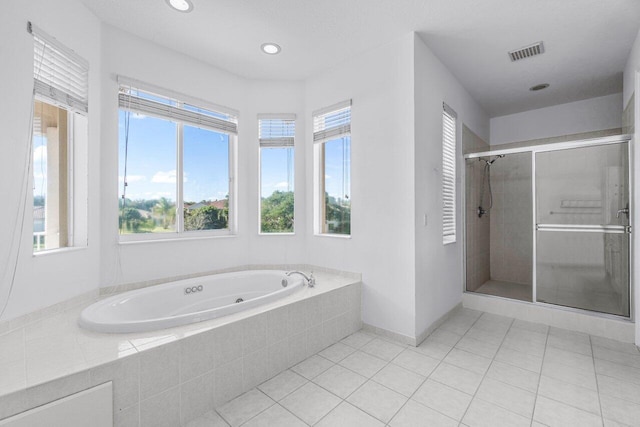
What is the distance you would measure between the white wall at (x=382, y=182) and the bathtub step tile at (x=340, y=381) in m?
0.74

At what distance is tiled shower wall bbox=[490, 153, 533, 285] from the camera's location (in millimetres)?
4086

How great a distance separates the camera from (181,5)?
212 cm

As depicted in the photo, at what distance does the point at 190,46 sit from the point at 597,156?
4152 millimetres

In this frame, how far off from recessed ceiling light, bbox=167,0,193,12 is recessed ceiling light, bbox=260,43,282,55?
2.23 feet

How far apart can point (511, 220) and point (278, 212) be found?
3416mm

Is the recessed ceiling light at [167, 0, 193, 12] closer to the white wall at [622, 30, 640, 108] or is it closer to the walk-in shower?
the walk-in shower

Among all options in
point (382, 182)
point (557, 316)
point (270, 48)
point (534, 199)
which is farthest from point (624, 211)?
point (270, 48)

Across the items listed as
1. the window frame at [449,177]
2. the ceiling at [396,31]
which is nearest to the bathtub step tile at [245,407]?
the window frame at [449,177]

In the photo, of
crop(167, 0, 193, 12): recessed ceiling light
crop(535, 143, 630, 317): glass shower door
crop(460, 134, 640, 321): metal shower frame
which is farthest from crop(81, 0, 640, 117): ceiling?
crop(535, 143, 630, 317): glass shower door

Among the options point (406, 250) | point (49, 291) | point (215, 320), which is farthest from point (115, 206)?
point (406, 250)

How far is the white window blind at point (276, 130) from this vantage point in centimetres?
338

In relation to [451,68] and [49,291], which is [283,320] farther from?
[451,68]

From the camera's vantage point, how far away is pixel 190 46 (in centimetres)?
266

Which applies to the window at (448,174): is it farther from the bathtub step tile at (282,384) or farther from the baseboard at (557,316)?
the bathtub step tile at (282,384)
